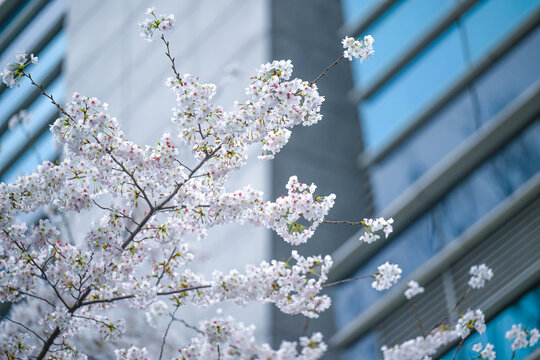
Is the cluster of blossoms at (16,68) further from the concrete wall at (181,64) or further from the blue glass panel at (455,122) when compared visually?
the blue glass panel at (455,122)

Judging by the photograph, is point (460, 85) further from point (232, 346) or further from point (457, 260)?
point (232, 346)

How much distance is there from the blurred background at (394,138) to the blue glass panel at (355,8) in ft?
0.09

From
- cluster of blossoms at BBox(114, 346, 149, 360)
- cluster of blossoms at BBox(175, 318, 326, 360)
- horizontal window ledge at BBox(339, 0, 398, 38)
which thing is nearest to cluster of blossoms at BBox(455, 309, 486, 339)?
cluster of blossoms at BBox(175, 318, 326, 360)

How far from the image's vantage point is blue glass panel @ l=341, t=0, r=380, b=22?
12250 millimetres

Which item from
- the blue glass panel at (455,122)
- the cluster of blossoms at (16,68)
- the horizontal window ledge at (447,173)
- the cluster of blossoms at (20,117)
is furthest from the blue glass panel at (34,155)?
the cluster of blossoms at (16,68)

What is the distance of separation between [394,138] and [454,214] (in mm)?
2056

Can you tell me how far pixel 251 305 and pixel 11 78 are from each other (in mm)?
5430

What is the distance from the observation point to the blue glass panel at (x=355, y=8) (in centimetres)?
1225

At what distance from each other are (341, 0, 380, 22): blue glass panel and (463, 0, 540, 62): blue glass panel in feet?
7.76

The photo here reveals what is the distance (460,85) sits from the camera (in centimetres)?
973

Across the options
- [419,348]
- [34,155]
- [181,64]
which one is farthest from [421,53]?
[34,155]

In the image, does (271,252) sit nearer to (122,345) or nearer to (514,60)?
(122,345)

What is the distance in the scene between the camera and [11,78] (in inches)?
198

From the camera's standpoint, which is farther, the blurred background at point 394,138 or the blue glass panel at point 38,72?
the blue glass panel at point 38,72
